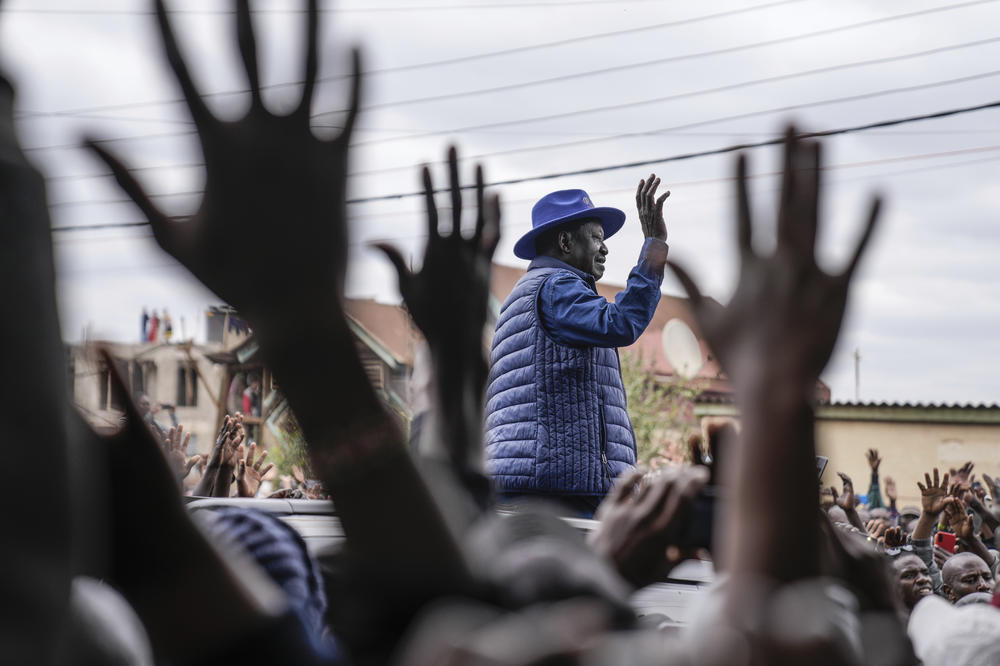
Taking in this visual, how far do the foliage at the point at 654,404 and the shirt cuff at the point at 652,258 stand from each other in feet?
89.2

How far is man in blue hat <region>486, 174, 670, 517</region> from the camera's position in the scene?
3.86 m

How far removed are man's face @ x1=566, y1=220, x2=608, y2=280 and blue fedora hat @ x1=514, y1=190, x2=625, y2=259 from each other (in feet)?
0.16

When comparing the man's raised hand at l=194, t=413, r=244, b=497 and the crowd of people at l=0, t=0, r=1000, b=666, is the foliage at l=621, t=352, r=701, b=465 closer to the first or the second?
the man's raised hand at l=194, t=413, r=244, b=497

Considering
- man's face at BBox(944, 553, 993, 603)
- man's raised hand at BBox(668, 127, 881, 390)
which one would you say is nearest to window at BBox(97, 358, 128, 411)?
man's raised hand at BBox(668, 127, 881, 390)

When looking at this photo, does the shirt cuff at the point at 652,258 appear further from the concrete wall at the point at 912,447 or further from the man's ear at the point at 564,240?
the concrete wall at the point at 912,447

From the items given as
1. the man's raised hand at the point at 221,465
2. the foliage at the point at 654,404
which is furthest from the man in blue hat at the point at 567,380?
the foliage at the point at 654,404

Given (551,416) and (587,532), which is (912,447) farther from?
(587,532)

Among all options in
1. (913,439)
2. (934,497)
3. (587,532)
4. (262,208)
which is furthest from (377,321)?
(913,439)

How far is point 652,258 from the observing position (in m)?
3.92

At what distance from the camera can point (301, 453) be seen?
104 centimetres

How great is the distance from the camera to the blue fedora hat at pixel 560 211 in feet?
14.1

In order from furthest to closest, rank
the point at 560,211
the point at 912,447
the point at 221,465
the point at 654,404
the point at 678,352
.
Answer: the point at 678,352 < the point at 654,404 < the point at 912,447 < the point at 221,465 < the point at 560,211

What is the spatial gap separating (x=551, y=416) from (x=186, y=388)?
43.0m

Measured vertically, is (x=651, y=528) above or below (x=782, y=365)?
below
